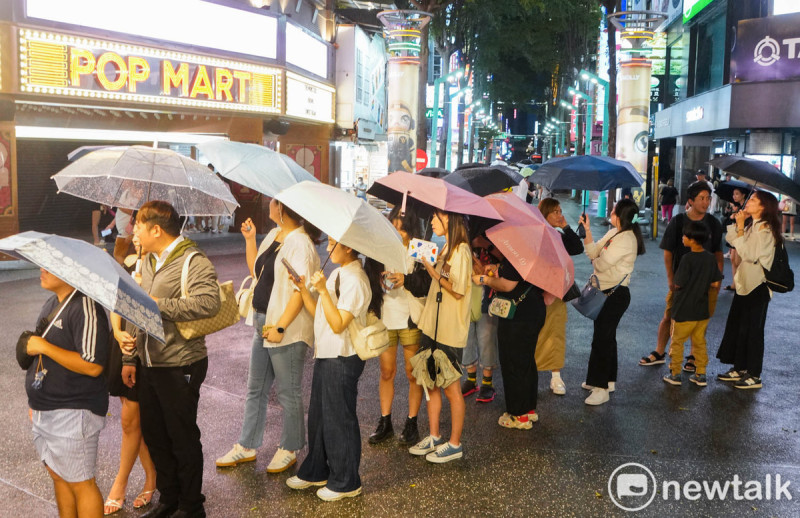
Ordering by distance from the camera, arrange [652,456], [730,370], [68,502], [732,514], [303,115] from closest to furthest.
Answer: [68,502]
[732,514]
[652,456]
[730,370]
[303,115]

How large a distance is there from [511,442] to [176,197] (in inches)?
127

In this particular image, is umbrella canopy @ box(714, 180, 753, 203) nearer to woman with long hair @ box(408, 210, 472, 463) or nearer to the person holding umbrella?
woman with long hair @ box(408, 210, 472, 463)

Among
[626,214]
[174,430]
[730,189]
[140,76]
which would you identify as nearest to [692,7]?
[730,189]

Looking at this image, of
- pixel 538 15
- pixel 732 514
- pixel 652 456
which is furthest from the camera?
pixel 538 15

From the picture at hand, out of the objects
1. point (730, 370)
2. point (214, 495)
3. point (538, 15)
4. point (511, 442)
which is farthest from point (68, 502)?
point (538, 15)

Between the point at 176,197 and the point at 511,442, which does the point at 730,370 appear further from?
the point at 176,197

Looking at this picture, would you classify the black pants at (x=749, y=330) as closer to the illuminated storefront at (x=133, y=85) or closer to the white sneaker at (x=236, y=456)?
the white sneaker at (x=236, y=456)

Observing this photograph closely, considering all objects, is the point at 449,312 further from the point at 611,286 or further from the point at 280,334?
the point at 611,286

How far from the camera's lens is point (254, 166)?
17.9 ft

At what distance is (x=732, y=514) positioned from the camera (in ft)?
16.2

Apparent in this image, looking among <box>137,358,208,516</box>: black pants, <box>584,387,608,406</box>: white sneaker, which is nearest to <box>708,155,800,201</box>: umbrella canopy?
<box>584,387,608,406</box>: white sneaker

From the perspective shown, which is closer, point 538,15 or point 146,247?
point 146,247

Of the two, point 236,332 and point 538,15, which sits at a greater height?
point 538,15

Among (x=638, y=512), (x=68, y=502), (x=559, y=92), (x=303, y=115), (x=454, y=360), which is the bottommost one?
(x=638, y=512)
